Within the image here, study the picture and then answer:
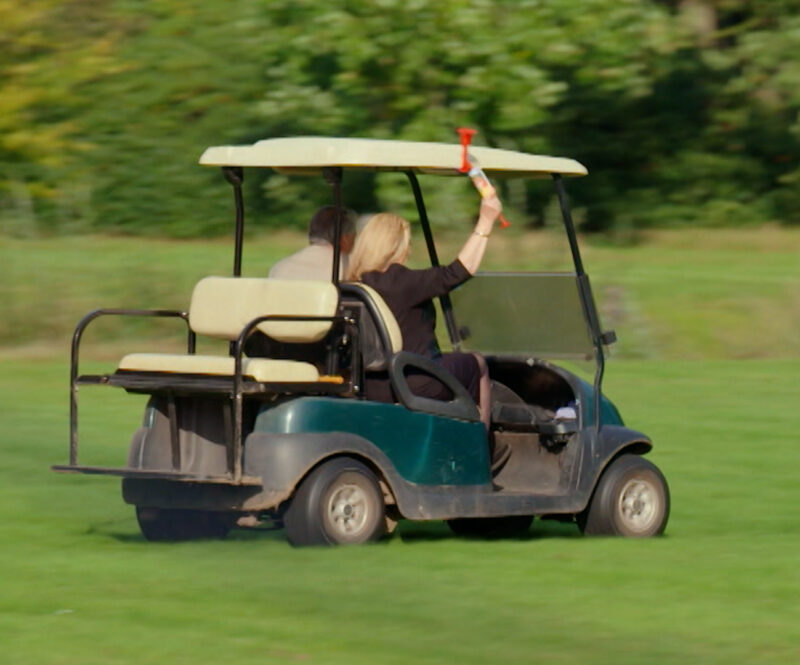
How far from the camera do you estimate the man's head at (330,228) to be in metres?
7.79

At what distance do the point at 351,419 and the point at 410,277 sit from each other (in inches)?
24.9

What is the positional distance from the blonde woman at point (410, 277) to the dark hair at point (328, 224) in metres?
0.06

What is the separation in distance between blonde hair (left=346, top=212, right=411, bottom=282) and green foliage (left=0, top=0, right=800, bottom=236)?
12.8 metres

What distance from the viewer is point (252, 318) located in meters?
7.55

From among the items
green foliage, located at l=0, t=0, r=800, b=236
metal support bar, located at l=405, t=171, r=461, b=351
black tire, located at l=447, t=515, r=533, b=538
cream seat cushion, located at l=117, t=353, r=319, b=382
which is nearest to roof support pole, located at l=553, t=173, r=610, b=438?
black tire, located at l=447, t=515, r=533, b=538

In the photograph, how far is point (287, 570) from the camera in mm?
6730

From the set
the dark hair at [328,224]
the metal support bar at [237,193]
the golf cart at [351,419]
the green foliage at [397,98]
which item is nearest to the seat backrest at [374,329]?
the golf cart at [351,419]

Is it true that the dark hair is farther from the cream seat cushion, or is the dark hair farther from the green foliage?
the green foliage

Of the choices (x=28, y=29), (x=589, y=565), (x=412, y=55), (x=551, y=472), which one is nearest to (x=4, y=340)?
(x=28, y=29)

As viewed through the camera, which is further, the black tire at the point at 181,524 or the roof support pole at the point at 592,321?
the roof support pole at the point at 592,321

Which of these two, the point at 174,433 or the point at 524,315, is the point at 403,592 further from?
the point at 524,315

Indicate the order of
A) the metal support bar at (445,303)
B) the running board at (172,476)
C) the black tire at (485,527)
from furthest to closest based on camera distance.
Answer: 1. the metal support bar at (445,303)
2. the black tire at (485,527)
3. the running board at (172,476)

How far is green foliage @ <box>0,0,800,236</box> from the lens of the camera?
72.1ft

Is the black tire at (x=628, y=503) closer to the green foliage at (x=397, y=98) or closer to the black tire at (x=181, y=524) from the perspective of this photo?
the black tire at (x=181, y=524)
